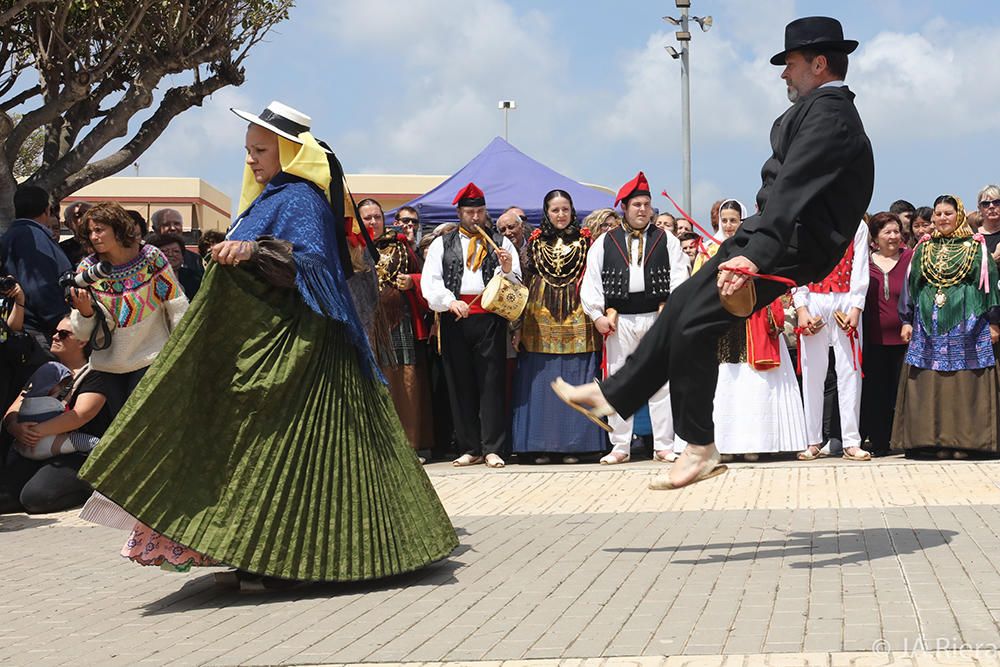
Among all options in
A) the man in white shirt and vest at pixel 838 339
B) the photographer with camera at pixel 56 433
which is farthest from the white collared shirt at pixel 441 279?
the photographer with camera at pixel 56 433

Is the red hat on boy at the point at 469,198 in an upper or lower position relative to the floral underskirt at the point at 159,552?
upper

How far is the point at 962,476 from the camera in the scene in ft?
30.8

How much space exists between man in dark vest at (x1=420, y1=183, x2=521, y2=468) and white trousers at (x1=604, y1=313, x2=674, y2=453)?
927mm

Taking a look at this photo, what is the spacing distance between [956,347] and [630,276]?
2.67m

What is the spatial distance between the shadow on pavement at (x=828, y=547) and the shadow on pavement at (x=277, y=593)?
1010mm

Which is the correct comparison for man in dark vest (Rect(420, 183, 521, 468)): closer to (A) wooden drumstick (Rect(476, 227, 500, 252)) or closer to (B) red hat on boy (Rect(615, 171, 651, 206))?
(A) wooden drumstick (Rect(476, 227, 500, 252))

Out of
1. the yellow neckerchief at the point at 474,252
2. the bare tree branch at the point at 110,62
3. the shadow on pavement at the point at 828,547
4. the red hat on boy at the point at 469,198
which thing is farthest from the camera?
the bare tree branch at the point at 110,62

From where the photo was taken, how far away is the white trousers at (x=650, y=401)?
36.6ft

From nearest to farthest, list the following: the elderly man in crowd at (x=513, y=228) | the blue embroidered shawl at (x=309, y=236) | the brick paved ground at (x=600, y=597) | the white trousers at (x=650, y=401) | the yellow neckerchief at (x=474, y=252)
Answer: the brick paved ground at (x=600, y=597) → the blue embroidered shawl at (x=309, y=236) → the white trousers at (x=650, y=401) → the yellow neckerchief at (x=474, y=252) → the elderly man in crowd at (x=513, y=228)

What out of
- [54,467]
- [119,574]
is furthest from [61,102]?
[119,574]

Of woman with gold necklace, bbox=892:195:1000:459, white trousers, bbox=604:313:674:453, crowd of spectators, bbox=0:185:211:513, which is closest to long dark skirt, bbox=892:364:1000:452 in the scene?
woman with gold necklace, bbox=892:195:1000:459

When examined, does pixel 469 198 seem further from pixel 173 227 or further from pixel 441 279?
pixel 173 227

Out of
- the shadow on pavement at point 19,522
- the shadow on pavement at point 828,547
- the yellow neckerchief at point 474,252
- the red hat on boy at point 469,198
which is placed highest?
the red hat on boy at point 469,198

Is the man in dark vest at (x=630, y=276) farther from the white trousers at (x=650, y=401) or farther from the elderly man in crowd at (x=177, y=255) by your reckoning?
the elderly man in crowd at (x=177, y=255)
